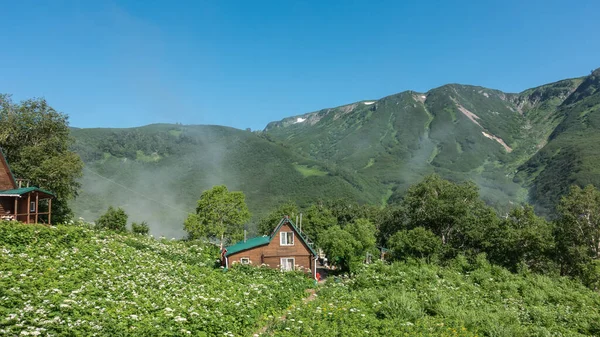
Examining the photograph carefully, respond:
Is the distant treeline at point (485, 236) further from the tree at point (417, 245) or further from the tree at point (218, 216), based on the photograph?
the tree at point (218, 216)

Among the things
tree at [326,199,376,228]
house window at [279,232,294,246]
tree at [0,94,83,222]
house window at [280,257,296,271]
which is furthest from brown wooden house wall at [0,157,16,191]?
tree at [326,199,376,228]

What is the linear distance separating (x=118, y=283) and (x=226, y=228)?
33083mm

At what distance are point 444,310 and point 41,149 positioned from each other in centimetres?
3934

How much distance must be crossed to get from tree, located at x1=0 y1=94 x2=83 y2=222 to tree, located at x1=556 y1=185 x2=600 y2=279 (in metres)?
49.8

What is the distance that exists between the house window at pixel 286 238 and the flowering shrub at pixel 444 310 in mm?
11843

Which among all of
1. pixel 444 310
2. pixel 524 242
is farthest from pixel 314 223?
pixel 444 310

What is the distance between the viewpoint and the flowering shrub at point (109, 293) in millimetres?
9828

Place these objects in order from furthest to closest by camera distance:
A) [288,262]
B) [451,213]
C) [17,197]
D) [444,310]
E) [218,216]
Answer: [218,216] < [451,213] < [288,262] < [17,197] < [444,310]

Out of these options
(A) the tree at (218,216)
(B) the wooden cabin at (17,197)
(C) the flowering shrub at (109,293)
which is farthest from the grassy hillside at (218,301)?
(A) the tree at (218,216)

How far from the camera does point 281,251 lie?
33.2 metres

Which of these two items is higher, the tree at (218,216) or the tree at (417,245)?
the tree at (218,216)

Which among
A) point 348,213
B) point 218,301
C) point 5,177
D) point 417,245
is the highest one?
point 5,177

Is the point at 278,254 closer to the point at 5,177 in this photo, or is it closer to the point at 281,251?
the point at 281,251

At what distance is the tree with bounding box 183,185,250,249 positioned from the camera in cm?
4591
